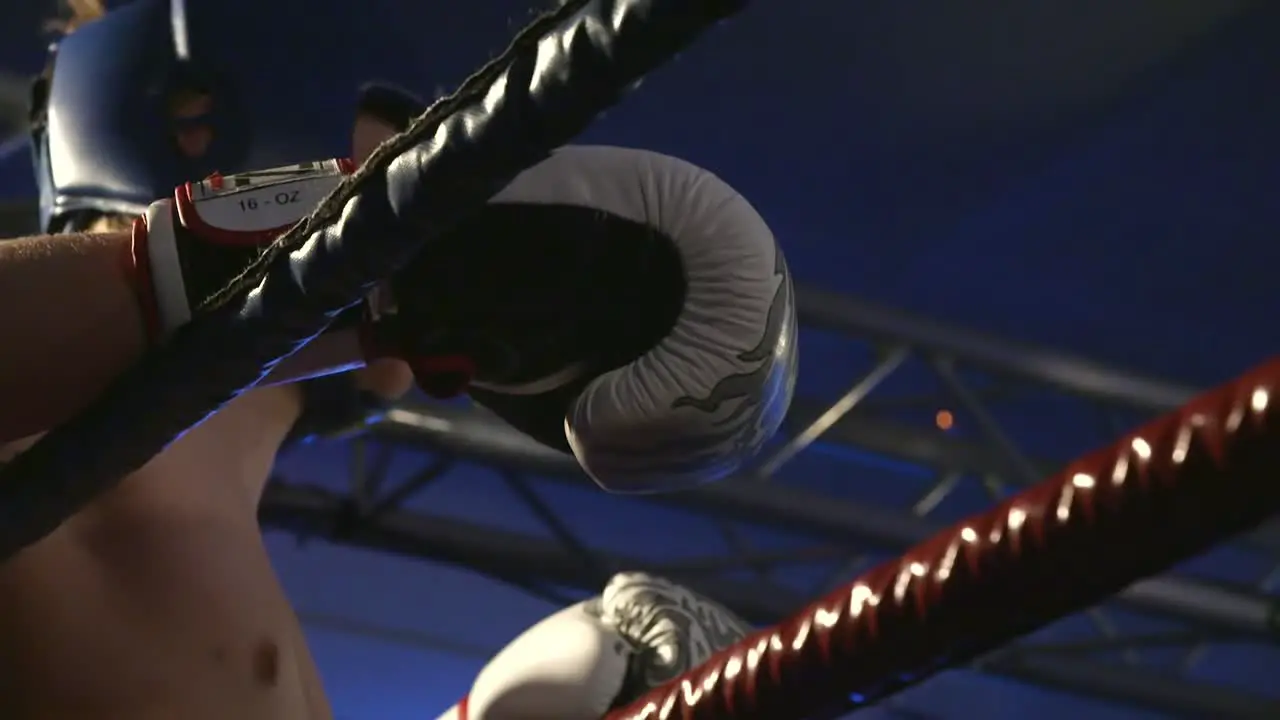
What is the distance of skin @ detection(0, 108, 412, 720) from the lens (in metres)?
0.91

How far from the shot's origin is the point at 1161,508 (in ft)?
1.55

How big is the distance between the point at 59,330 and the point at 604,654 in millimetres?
536

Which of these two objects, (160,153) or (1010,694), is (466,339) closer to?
(160,153)

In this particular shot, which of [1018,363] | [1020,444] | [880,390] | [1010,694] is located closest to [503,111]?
[1018,363]

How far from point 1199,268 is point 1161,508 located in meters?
2.43

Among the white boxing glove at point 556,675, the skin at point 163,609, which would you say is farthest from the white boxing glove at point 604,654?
the skin at point 163,609

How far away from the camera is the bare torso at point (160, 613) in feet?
2.99

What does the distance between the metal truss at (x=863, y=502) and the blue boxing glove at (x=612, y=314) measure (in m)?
1.53

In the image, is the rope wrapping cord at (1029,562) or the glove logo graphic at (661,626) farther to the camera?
the glove logo graphic at (661,626)

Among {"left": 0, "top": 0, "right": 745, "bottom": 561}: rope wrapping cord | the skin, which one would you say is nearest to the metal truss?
the skin

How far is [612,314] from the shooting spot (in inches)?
26.6

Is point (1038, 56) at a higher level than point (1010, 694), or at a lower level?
higher

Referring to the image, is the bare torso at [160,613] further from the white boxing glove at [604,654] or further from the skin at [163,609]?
→ the white boxing glove at [604,654]

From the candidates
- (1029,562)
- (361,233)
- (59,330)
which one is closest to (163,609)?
(59,330)
